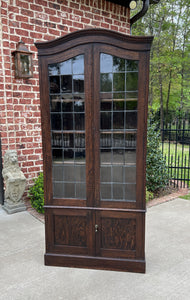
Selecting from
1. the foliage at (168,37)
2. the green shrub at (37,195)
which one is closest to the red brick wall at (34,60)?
the green shrub at (37,195)

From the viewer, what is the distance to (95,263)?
8.91 ft

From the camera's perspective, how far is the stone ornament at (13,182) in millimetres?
4070

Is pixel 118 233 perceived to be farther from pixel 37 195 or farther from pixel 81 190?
pixel 37 195

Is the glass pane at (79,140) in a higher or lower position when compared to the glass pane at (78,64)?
lower

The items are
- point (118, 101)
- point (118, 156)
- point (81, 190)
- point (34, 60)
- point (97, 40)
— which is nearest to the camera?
point (97, 40)

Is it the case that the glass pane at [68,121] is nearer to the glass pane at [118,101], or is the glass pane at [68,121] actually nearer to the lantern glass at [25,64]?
the glass pane at [118,101]

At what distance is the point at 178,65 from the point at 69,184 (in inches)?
477

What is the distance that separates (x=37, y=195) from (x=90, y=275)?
204 centimetres

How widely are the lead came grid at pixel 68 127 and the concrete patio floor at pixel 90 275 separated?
87 cm

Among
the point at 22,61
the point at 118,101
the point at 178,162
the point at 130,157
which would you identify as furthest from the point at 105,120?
the point at 178,162

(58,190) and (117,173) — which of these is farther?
(58,190)

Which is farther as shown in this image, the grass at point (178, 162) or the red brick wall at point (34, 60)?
the grass at point (178, 162)

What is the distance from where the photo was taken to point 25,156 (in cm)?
455

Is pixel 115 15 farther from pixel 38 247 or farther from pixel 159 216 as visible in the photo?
pixel 38 247
